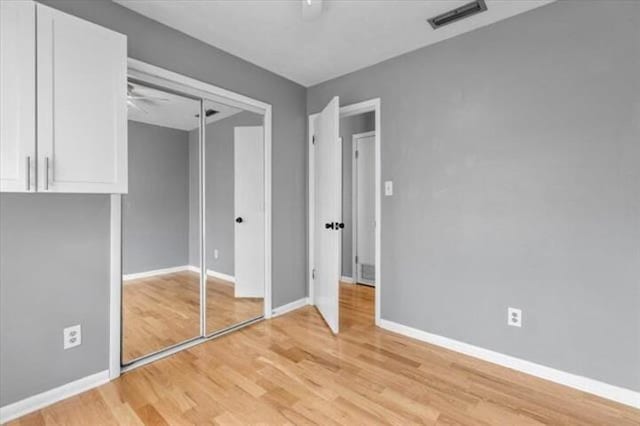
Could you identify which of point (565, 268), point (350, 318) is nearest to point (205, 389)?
point (350, 318)

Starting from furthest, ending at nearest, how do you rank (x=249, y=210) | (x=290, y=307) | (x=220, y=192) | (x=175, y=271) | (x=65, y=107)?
(x=290, y=307) < (x=249, y=210) < (x=220, y=192) < (x=175, y=271) < (x=65, y=107)

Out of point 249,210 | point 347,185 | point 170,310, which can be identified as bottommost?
point 170,310

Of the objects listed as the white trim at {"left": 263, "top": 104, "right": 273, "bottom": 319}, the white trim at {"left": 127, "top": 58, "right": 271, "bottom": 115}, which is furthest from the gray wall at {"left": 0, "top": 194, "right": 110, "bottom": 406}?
the white trim at {"left": 263, "top": 104, "right": 273, "bottom": 319}

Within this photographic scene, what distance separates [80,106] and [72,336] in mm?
1346

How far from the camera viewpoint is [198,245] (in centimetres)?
257

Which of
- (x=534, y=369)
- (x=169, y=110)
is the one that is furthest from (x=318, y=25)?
(x=534, y=369)

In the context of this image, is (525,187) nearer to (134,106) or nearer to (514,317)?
(514,317)

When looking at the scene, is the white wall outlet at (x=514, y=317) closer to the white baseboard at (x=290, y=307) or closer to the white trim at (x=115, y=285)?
the white baseboard at (x=290, y=307)

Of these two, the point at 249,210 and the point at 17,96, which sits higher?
the point at 17,96

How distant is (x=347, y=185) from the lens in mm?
4477

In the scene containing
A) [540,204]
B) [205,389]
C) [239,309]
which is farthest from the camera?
[239,309]

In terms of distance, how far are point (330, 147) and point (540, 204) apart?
1639 millimetres

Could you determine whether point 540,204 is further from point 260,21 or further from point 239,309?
point 239,309

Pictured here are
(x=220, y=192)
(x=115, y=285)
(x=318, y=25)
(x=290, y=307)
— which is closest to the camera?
(x=115, y=285)
